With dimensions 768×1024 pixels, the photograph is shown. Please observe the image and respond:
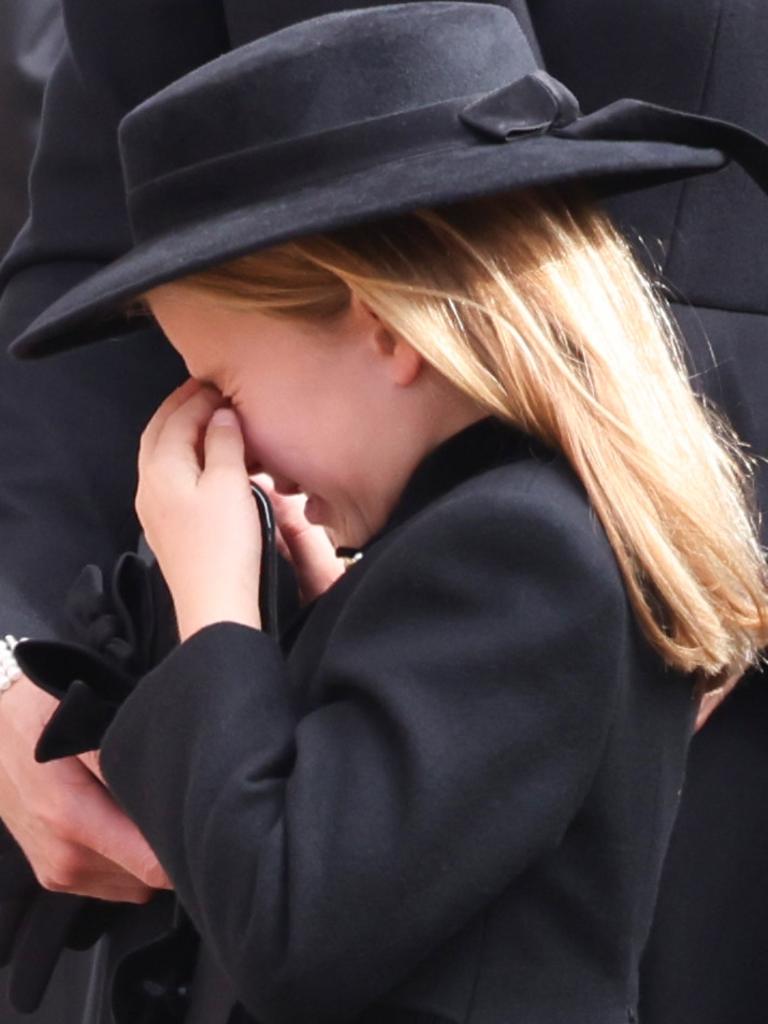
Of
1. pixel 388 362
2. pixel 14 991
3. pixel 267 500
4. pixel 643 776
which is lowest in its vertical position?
pixel 14 991

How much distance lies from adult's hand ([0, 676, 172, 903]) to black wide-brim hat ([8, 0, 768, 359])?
0.32 m

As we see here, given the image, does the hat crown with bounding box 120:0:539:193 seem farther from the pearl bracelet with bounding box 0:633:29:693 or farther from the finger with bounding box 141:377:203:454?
the pearl bracelet with bounding box 0:633:29:693

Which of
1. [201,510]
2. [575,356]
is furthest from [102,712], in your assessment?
[575,356]

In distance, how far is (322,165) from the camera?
104 cm

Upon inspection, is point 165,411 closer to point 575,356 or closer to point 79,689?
point 79,689

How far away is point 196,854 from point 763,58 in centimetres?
68

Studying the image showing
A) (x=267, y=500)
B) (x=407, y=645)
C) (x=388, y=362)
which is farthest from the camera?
(x=267, y=500)

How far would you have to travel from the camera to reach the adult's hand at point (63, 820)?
3.90 ft

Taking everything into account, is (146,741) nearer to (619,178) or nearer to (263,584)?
(263,584)

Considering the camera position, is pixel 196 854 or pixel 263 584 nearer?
pixel 196 854

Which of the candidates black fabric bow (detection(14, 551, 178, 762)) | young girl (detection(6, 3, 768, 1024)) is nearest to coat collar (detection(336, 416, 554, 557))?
young girl (detection(6, 3, 768, 1024))

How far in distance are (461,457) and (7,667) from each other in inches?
16.4

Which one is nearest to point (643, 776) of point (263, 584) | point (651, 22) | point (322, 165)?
point (263, 584)

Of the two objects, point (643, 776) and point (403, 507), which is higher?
point (403, 507)
